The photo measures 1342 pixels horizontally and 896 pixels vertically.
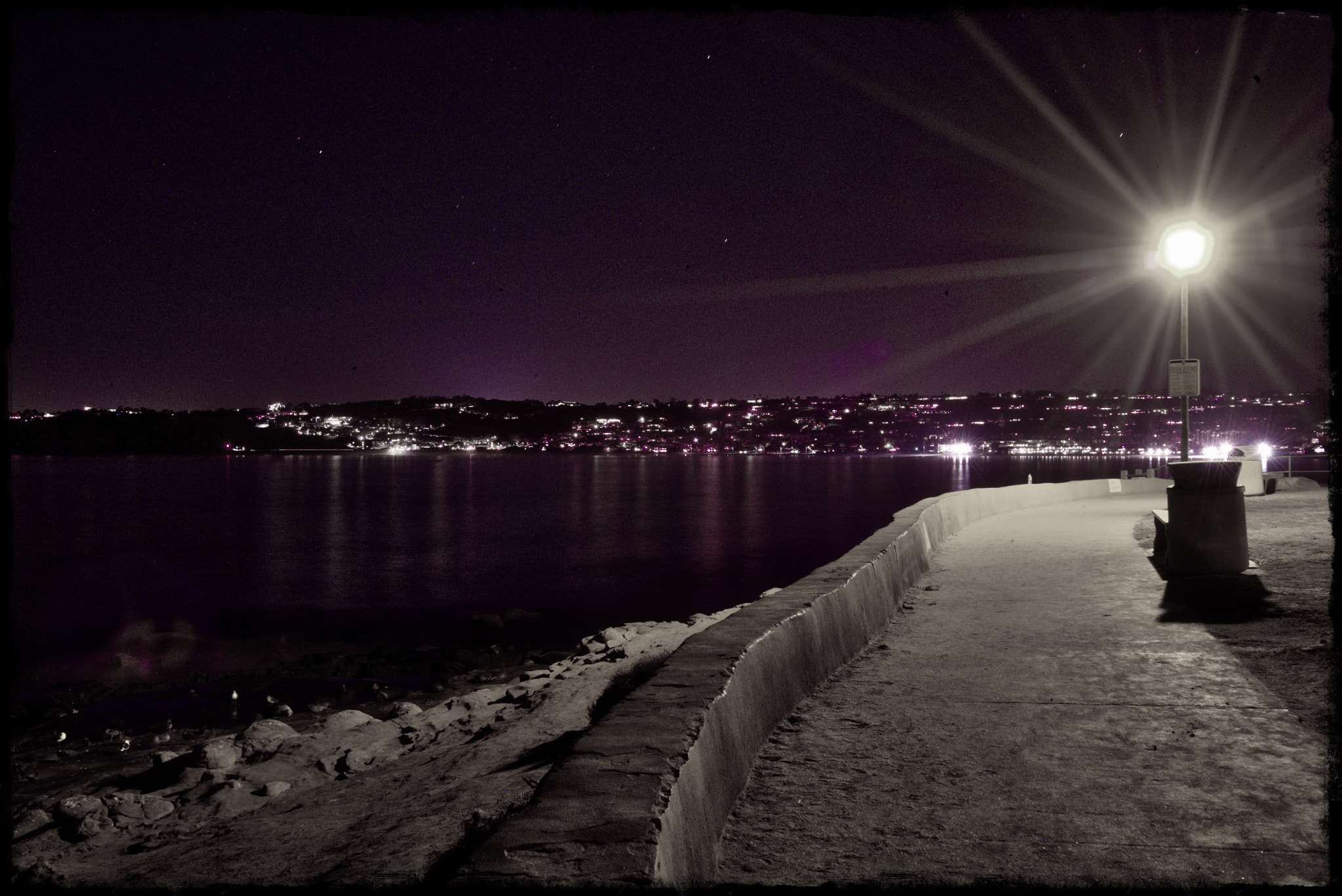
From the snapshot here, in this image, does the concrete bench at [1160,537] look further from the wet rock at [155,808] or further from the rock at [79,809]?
the rock at [79,809]

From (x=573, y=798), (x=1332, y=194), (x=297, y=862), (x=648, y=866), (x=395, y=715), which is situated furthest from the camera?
(x=395, y=715)

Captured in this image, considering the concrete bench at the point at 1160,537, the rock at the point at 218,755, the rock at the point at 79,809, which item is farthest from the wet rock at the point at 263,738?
the concrete bench at the point at 1160,537

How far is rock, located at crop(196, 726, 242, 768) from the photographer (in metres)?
10.6

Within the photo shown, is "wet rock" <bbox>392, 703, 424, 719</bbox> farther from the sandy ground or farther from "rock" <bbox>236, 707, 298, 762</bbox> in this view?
the sandy ground

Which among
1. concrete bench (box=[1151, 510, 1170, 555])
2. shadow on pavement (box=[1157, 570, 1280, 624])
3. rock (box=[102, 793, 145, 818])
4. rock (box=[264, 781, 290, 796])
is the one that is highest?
concrete bench (box=[1151, 510, 1170, 555])

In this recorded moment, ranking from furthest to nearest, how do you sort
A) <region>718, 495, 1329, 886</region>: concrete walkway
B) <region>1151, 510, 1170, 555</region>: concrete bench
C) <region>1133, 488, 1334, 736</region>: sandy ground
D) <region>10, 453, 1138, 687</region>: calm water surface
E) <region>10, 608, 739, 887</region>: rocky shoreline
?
<region>10, 453, 1138, 687</region>: calm water surface < <region>1151, 510, 1170, 555</region>: concrete bench < <region>10, 608, 739, 887</region>: rocky shoreline < <region>1133, 488, 1334, 736</region>: sandy ground < <region>718, 495, 1329, 886</region>: concrete walkway

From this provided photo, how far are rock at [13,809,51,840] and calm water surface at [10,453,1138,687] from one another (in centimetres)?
1247

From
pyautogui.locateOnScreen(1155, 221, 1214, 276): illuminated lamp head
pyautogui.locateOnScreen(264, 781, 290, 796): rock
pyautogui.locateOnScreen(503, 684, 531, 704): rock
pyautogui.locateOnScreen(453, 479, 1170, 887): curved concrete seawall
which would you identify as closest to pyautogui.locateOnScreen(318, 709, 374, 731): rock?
pyautogui.locateOnScreen(503, 684, 531, 704): rock

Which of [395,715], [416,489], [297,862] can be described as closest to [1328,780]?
[297,862]

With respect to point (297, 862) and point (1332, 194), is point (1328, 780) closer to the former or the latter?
point (1332, 194)

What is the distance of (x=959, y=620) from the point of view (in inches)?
344

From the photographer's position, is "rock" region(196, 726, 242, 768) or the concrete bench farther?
the concrete bench

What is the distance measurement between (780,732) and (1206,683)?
315 cm

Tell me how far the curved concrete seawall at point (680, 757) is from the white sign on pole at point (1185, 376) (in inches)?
335
